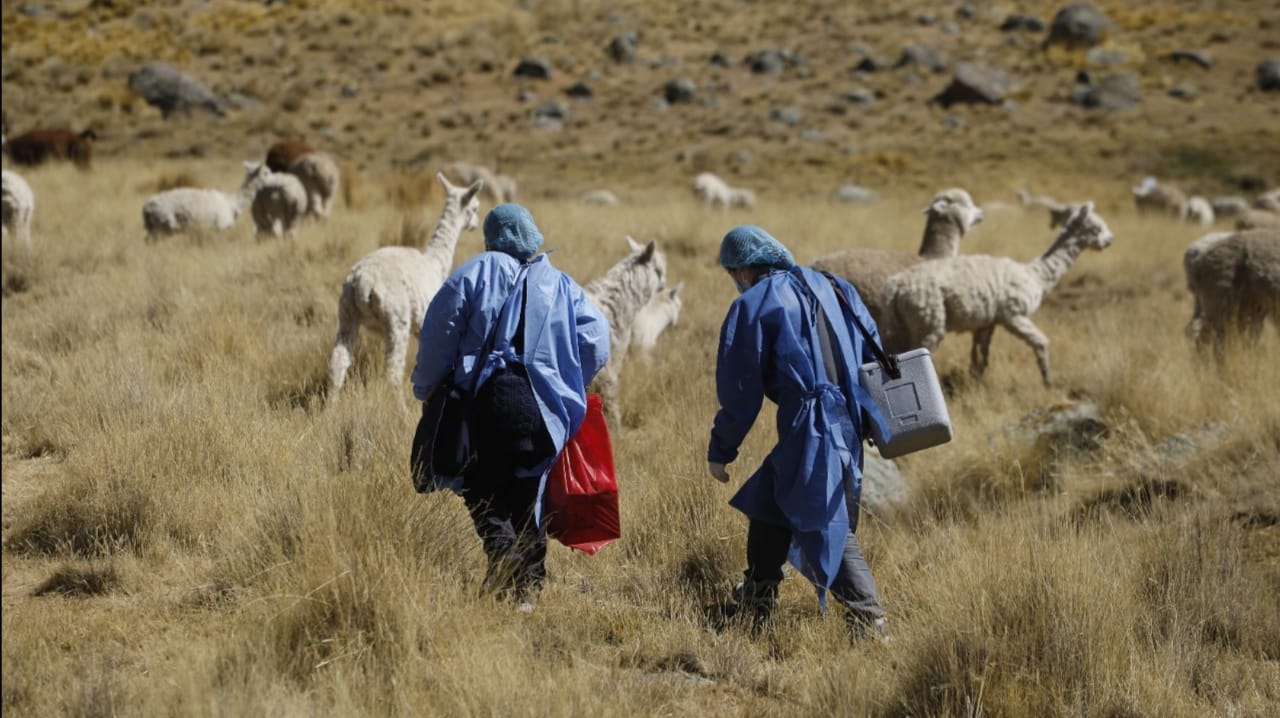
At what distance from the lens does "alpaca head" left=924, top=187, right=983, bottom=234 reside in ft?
36.0

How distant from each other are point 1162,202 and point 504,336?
2256 cm

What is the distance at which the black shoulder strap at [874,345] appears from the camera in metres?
4.85

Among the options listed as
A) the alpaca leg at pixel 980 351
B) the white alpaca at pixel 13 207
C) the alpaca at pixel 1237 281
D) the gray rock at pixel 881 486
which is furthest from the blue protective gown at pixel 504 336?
the white alpaca at pixel 13 207

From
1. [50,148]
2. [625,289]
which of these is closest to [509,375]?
[625,289]

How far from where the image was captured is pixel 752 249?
5.03m

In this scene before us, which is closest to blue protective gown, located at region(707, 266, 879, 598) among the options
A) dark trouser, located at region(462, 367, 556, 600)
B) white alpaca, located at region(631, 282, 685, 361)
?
dark trouser, located at region(462, 367, 556, 600)

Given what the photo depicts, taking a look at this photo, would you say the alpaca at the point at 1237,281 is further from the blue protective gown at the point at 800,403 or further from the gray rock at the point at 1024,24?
the gray rock at the point at 1024,24

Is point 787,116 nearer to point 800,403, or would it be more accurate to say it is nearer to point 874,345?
point 874,345

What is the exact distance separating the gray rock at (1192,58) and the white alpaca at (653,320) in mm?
43626

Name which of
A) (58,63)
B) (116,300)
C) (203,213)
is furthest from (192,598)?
(58,63)

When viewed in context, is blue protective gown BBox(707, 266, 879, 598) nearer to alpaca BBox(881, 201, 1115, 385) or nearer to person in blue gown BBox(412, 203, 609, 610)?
person in blue gown BBox(412, 203, 609, 610)

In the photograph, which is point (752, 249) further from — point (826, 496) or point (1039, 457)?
point (1039, 457)

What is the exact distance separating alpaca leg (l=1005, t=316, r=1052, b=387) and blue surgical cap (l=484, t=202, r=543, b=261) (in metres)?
6.14

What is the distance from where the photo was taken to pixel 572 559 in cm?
603
